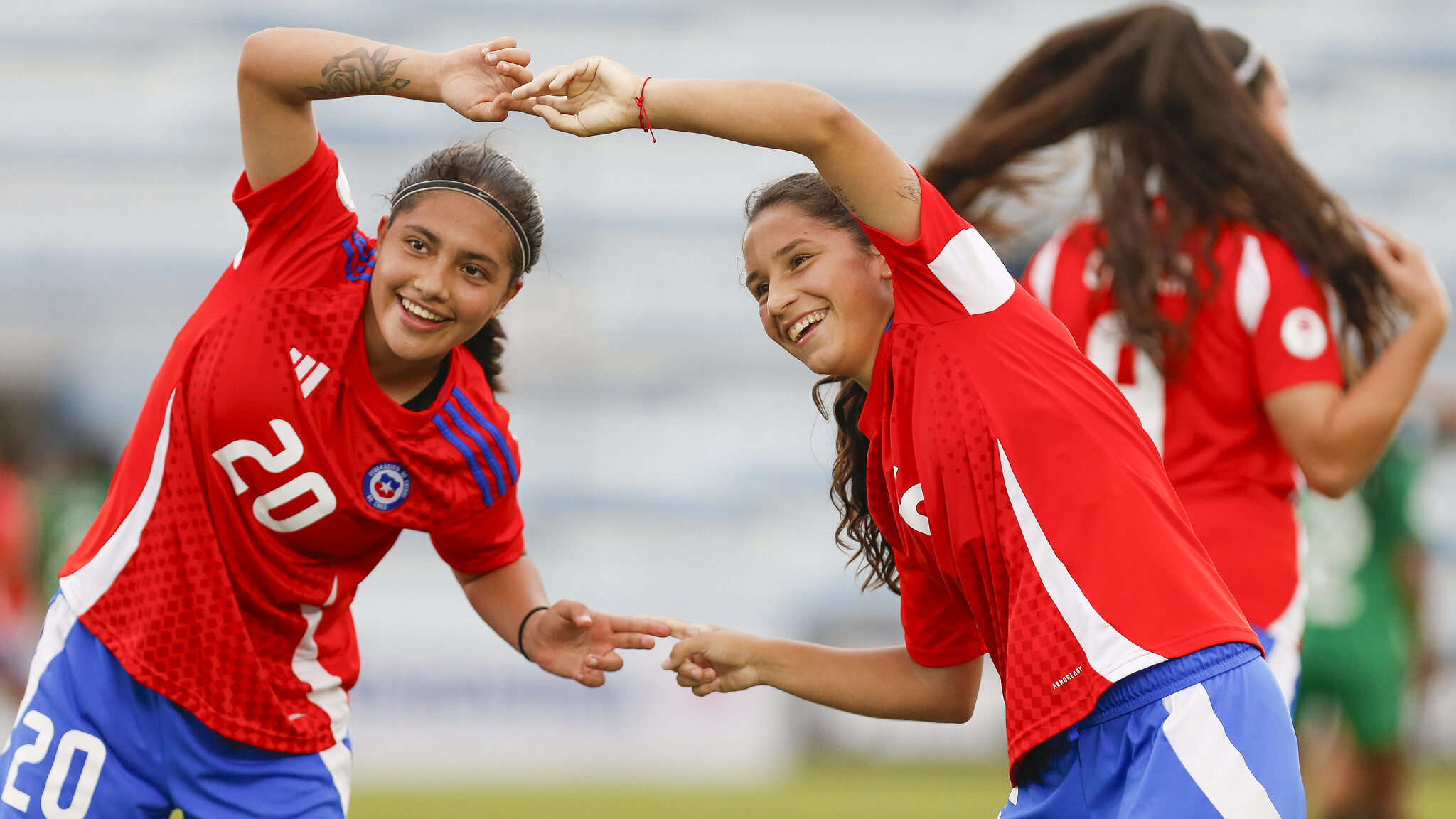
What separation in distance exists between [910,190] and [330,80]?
1.00m

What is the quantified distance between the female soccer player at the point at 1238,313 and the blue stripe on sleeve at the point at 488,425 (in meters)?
1.32

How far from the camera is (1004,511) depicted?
2.26 meters

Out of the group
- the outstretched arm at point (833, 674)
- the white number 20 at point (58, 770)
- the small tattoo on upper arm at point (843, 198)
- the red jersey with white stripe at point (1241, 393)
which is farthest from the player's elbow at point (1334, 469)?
the white number 20 at point (58, 770)

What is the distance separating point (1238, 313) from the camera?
10.1 feet

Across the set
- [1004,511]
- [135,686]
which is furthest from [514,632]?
[1004,511]

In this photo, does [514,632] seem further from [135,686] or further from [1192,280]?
[1192,280]

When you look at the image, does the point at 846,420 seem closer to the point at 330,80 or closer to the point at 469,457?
the point at 469,457

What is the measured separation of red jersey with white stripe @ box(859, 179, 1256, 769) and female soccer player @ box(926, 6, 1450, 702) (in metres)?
0.84

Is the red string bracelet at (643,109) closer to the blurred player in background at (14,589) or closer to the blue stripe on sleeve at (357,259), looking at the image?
the blue stripe on sleeve at (357,259)

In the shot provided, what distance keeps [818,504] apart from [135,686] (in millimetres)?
10853

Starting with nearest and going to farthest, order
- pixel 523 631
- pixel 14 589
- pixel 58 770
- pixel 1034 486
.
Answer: pixel 1034 486 < pixel 58 770 < pixel 523 631 < pixel 14 589

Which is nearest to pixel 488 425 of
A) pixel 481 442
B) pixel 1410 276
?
pixel 481 442

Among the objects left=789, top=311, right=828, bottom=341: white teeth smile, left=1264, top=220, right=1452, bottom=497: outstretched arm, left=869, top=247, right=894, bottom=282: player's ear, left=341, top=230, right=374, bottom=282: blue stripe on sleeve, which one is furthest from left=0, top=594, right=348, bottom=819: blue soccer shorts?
left=1264, top=220, right=1452, bottom=497: outstretched arm

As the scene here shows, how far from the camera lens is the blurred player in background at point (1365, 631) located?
493 cm
